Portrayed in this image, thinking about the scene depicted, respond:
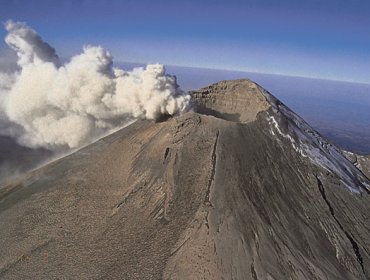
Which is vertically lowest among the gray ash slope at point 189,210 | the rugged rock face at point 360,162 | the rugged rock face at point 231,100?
the rugged rock face at point 360,162

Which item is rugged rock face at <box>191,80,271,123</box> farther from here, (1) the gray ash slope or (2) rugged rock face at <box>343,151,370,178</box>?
(2) rugged rock face at <box>343,151,370,178</box>

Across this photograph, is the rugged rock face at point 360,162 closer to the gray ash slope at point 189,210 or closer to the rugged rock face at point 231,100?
the rugged rock face at point 231,100

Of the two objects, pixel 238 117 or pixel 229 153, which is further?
pixel 238 117

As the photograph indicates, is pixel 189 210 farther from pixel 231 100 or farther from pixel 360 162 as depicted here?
pixel 360 162

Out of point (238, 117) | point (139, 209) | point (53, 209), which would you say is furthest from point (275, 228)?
point (238, 117)

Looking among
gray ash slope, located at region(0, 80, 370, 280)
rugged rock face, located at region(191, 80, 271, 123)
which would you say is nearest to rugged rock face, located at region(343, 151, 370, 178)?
rugged rock face, located at region(191, 80, 271, 123)

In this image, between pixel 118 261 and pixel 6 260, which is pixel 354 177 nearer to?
pixel 118 261

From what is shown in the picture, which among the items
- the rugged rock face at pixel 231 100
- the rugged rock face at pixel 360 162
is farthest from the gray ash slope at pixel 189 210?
the rugged rock face at pixel 360 162

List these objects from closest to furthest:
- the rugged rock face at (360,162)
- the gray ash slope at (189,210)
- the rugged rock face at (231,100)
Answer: the gray ash slope at (189,210), the rugged rock face at (231,100), the rugged rock face at (360,162)
